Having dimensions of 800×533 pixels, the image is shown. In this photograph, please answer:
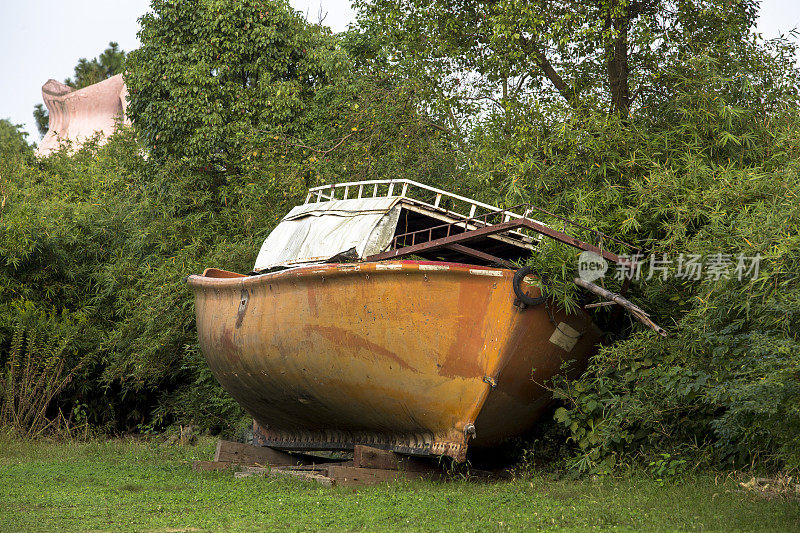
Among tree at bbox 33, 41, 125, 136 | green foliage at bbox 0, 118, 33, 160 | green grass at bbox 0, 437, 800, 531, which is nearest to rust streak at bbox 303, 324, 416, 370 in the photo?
green grass at bbox 0, 437, 800, 531

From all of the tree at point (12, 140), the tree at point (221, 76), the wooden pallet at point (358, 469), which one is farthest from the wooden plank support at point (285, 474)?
the tree at point (12, 140)

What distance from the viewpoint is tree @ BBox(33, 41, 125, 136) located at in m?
39.2

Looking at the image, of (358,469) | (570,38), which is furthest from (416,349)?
(570,38)

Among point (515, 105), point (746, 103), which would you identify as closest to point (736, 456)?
point (746, 103)

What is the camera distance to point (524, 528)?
5.35 metres

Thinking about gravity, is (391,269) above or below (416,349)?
above

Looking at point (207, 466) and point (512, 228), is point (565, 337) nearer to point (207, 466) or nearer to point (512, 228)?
point (512, 228)

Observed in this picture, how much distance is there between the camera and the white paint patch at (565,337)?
305 inches

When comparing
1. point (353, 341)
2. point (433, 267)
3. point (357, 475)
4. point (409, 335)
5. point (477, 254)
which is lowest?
point (357, 475)

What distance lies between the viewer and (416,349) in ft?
24.0

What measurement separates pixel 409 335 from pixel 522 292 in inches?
43.9

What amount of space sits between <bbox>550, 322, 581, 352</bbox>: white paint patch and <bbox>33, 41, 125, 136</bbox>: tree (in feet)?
119

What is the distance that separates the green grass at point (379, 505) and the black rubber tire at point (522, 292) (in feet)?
5.35

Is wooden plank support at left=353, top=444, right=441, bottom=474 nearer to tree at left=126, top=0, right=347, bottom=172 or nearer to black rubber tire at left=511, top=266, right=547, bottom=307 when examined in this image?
black rubber tire at left=511, top=266, right=547, bottom=307
